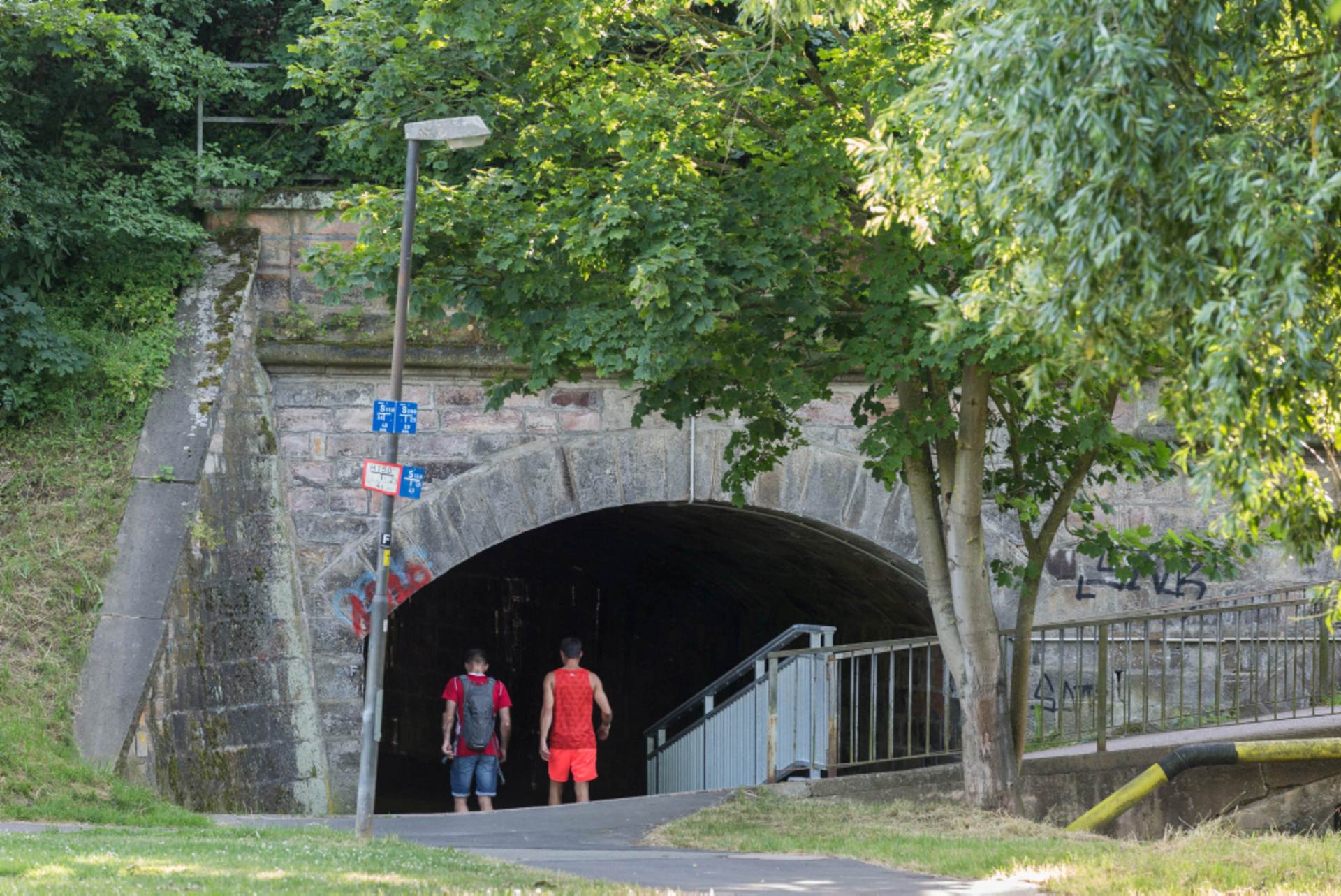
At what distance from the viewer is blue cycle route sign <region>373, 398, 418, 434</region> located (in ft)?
28.2

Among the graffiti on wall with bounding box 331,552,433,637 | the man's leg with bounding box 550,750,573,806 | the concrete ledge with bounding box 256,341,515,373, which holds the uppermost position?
the concrete ledge with bounding box 256,341,515,373

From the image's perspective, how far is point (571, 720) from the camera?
1183 centimetres

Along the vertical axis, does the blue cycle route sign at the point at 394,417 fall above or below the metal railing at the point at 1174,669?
above

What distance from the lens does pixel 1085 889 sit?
6359 mm

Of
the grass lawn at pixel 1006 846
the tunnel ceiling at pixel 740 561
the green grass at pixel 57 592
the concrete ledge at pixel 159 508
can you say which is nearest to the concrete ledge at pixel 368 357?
the concrete ledge at pixel 159 508

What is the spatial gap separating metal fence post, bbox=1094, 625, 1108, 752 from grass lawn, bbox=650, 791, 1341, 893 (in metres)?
1.61

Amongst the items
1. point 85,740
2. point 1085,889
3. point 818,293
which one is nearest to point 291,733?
point 85,740

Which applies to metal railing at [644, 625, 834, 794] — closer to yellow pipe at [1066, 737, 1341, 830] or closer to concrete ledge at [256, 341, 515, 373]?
yellow pipe at [1066, 737, 1341, 830]

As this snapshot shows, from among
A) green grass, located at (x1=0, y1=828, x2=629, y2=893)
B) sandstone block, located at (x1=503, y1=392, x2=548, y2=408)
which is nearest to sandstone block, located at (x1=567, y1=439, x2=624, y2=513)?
sandstone block, located at (x1=503, y1=392, x2=548, y2=408)

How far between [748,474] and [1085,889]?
4026 millimetres

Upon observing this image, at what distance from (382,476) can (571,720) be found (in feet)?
12.8

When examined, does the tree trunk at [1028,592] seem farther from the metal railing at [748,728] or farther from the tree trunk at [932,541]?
the metal railing at [748,728]

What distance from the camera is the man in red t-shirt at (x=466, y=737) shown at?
11.7 m

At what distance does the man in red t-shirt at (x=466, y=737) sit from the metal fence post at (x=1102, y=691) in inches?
172
